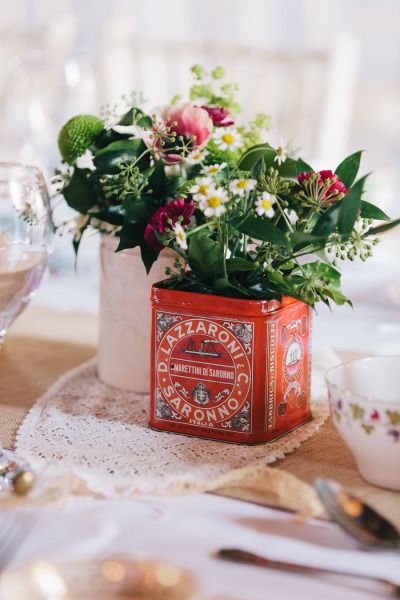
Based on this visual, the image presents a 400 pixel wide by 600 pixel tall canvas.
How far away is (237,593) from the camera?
0.46 metres

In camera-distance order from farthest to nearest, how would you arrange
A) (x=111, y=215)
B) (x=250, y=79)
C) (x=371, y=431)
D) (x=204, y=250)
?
(x=250, y=79)
(x=111, y=215)
(x=204, y=250)
(x=371, y=431)

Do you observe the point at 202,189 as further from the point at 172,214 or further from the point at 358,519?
the point at 358,519

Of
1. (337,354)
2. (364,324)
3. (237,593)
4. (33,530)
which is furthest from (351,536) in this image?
(364,324)

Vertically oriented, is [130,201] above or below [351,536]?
above

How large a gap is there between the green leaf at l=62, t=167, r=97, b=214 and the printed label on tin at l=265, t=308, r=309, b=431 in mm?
239

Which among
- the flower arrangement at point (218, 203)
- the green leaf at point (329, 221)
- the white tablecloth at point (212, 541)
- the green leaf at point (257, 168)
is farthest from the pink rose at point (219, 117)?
the white tablecloth at point (212, 541)

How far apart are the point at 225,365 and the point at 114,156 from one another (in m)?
0.22

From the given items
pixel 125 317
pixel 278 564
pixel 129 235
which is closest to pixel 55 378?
pixel 125 317

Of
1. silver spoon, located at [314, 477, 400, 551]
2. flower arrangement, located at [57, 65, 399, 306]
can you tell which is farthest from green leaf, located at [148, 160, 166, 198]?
silver spoon, located at [314, 477, 400, 551]

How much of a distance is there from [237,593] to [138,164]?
1.46 feet

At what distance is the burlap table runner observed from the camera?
0.62 metres

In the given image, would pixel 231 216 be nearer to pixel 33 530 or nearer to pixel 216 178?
pixel 216 178

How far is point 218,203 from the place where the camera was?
0.66m

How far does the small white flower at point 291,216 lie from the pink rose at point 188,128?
10 cm
